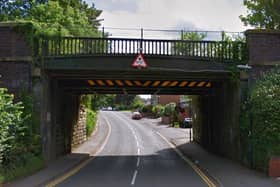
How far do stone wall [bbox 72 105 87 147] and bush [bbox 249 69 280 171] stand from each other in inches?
703

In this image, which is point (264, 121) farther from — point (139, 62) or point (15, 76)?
point (15, 76)

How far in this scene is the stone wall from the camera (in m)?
38.7

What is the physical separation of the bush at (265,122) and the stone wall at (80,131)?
17867 mm

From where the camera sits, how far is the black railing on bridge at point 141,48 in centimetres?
2531

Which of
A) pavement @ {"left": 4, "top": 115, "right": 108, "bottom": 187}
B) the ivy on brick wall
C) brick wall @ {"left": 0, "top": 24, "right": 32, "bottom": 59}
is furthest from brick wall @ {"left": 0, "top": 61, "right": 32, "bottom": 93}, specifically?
the ivy on brick wall

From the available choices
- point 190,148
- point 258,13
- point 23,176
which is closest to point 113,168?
point 23,176

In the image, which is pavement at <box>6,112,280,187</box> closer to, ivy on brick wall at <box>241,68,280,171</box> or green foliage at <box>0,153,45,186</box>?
green foliage at <box>0,153,45,186</box>

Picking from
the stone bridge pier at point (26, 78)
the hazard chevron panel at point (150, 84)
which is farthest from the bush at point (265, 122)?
the stone bridge pier at point (26, 78)

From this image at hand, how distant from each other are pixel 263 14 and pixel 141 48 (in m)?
12.9

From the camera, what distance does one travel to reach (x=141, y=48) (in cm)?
2553

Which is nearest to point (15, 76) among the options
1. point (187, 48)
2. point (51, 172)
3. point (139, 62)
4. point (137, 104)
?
point (51, 172)

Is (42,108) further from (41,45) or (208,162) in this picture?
(208,162)

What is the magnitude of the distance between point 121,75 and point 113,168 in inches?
195

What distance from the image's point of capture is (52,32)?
84.1 ft
